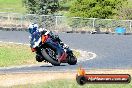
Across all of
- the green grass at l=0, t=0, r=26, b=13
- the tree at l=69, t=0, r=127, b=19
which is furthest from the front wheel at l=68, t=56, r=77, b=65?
the green grass at l=0, t=0, r=26, b=13

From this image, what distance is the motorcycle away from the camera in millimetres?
6570

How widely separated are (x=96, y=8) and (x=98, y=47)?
64.4 ft

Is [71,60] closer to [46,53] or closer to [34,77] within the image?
[46,53]

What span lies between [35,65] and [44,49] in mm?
18038

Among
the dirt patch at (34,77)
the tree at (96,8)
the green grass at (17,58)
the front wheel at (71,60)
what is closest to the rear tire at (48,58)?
the front wheel at (71,60)

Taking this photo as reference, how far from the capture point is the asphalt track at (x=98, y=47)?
77.9 ft

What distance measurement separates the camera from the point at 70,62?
6.91 m

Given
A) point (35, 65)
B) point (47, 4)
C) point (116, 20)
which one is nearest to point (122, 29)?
point (116, 20)

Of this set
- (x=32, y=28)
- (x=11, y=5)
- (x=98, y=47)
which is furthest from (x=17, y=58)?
(x=11, y=5)

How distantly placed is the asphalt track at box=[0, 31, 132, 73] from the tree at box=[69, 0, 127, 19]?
209 inches

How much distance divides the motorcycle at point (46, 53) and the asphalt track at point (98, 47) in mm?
1559

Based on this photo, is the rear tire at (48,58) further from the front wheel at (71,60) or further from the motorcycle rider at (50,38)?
the front wheel at (71,60)

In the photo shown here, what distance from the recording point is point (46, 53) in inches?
270

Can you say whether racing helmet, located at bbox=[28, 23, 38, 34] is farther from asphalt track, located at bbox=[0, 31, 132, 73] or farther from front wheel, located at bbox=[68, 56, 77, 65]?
asphalt track, located at bbox=[0, 31, 132, 73]
